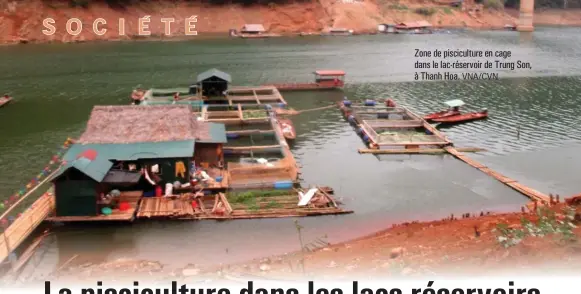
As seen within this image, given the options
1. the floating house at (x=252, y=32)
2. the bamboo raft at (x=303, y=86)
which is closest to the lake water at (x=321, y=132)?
the bamboo raft at (x=303, y=86)

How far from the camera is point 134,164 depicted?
2656cm

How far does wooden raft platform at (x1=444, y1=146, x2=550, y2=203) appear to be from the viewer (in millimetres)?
27641

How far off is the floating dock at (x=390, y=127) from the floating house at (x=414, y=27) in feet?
249

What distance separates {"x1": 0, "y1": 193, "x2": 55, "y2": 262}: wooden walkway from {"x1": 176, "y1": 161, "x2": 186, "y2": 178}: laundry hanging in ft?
17.7

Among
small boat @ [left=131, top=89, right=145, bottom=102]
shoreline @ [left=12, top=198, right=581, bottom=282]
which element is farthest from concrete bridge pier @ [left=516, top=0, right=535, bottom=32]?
shoreline @ [left=12, top=198, right=581, bottom=282]

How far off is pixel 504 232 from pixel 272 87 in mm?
38603

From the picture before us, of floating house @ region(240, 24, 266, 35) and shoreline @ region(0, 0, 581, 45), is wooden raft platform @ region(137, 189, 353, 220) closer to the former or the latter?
shoreline @ region(0, 0, 581, 45)

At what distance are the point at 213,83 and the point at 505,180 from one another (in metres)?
25.4

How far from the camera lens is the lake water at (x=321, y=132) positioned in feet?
75.1

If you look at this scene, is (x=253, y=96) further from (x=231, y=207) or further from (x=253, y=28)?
(x=253, y=28)

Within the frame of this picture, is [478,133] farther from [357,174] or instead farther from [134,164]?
[134,164]

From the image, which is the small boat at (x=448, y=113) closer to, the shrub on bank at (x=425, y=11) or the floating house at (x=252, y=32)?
the floating house at (x=252, y=32)

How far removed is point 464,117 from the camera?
43.8 metres

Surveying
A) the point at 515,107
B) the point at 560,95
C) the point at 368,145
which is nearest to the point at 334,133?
the point at 368,145
